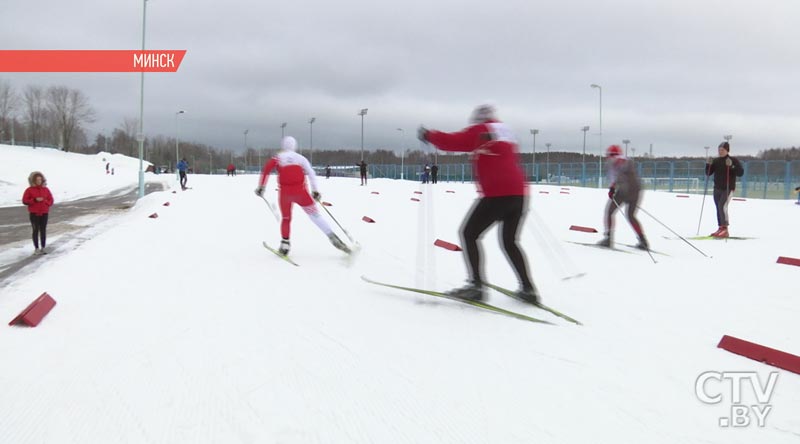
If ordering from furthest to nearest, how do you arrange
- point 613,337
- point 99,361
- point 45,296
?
point 45,296
point 613,337
point 99,361

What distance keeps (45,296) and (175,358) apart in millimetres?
1998

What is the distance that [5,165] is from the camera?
4341 centimetres

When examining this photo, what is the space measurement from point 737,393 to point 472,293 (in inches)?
76.3

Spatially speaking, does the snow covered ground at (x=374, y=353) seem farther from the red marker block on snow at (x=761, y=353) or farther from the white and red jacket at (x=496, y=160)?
the white and red jacket at (x=496, y=160)

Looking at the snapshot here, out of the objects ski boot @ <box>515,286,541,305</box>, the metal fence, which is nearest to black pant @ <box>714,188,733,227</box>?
ski boot @ <box>515,286,541,305</box>

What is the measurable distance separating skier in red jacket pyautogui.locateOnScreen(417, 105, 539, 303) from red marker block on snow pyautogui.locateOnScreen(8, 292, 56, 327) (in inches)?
129

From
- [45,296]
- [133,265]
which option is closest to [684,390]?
[45,296]

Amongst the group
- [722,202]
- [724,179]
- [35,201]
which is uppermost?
[724,179]

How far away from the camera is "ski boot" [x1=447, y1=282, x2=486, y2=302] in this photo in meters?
4.08

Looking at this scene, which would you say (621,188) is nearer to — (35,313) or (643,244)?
(643,244)

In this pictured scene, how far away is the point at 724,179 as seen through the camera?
8742 millimetres

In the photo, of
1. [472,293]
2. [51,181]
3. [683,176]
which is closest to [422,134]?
[472,293]

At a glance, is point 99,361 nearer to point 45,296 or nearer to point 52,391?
point 52,391

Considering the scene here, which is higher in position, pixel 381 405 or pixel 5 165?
pixel 5 165
